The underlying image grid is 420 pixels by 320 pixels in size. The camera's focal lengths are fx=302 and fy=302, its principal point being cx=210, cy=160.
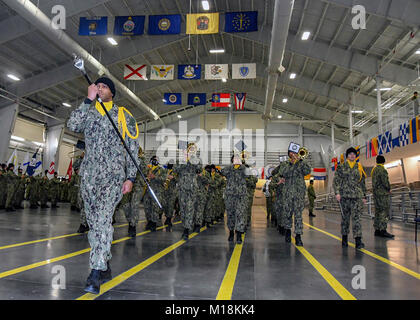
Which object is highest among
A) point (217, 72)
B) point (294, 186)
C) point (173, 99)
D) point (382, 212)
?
point (217, 72)

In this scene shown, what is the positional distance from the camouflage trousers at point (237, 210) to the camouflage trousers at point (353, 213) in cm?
197

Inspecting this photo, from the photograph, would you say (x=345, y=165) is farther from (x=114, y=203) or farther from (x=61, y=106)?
(x=61, y=106)

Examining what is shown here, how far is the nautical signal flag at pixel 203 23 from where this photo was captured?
12.7 m

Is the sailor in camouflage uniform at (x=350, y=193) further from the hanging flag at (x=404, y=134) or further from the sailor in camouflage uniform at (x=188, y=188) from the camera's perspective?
the hanging flag at (x=404, y=134)

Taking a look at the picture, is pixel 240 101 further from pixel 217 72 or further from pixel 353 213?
pixel 353 213

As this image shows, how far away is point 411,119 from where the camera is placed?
45.3ft

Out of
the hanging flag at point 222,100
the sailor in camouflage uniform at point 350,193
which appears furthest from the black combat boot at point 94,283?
the hanging flag at point 222,100

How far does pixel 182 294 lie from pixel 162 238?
12.7ft

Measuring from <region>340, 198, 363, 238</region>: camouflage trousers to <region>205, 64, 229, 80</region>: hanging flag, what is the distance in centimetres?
1298

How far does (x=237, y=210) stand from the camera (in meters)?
6.38

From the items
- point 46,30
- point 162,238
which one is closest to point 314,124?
point 46,30

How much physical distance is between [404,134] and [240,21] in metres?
9.39

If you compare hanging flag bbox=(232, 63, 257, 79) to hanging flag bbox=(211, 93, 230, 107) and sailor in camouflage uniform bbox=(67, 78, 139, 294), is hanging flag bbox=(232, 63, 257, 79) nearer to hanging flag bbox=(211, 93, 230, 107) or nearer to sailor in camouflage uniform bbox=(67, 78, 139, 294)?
hanging flag bbox=(211, 93, 230, 107)

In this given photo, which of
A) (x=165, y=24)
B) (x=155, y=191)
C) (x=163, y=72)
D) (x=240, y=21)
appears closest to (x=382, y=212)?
(x=155, y=191)
